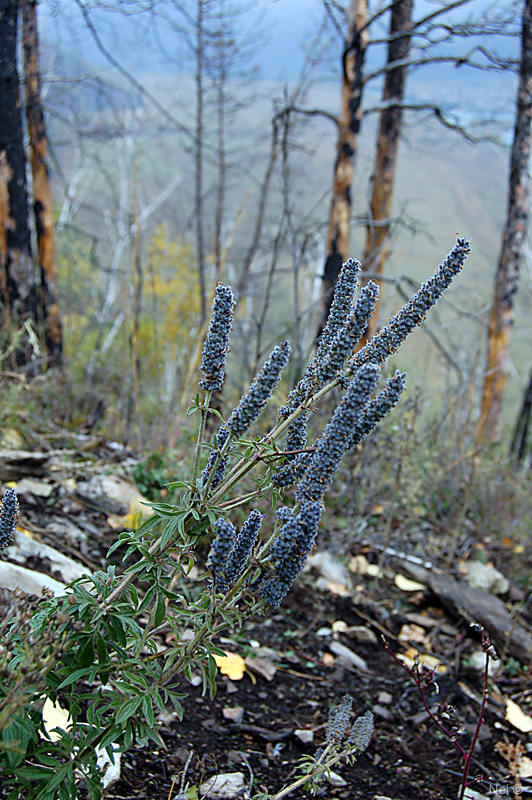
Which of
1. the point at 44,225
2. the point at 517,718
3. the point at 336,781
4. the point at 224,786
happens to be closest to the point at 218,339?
the point at 224,786

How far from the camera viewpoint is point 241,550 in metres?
1.67

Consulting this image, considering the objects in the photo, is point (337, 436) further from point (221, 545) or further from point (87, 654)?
point (87, 654)

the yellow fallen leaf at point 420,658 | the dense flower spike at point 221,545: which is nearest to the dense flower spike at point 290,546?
the dense flower spike at point 221,545

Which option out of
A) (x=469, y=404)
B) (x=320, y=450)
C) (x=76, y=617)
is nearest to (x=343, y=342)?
(x=320, y=450)

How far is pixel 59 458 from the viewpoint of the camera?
4.33 metres

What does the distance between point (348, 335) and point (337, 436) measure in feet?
0.88

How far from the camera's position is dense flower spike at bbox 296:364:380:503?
4.61 ft

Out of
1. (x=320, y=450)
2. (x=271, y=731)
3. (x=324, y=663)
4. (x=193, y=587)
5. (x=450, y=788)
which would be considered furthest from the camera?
(x=193, y=587)

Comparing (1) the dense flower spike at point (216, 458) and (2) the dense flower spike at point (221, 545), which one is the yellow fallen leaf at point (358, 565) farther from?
(2) the dense flower spike at point (221, 545)

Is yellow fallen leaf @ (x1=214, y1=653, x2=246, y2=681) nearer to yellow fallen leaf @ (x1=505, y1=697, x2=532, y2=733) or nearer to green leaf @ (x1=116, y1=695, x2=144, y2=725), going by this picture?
yellow fallen leaf @ (x1=505, y1=697, x2=532, y2=733)

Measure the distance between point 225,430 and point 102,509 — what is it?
2.58m

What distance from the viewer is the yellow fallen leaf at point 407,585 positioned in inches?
169

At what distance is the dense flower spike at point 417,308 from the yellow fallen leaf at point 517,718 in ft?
7.89

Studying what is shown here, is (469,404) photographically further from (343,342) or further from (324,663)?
(343,342)
